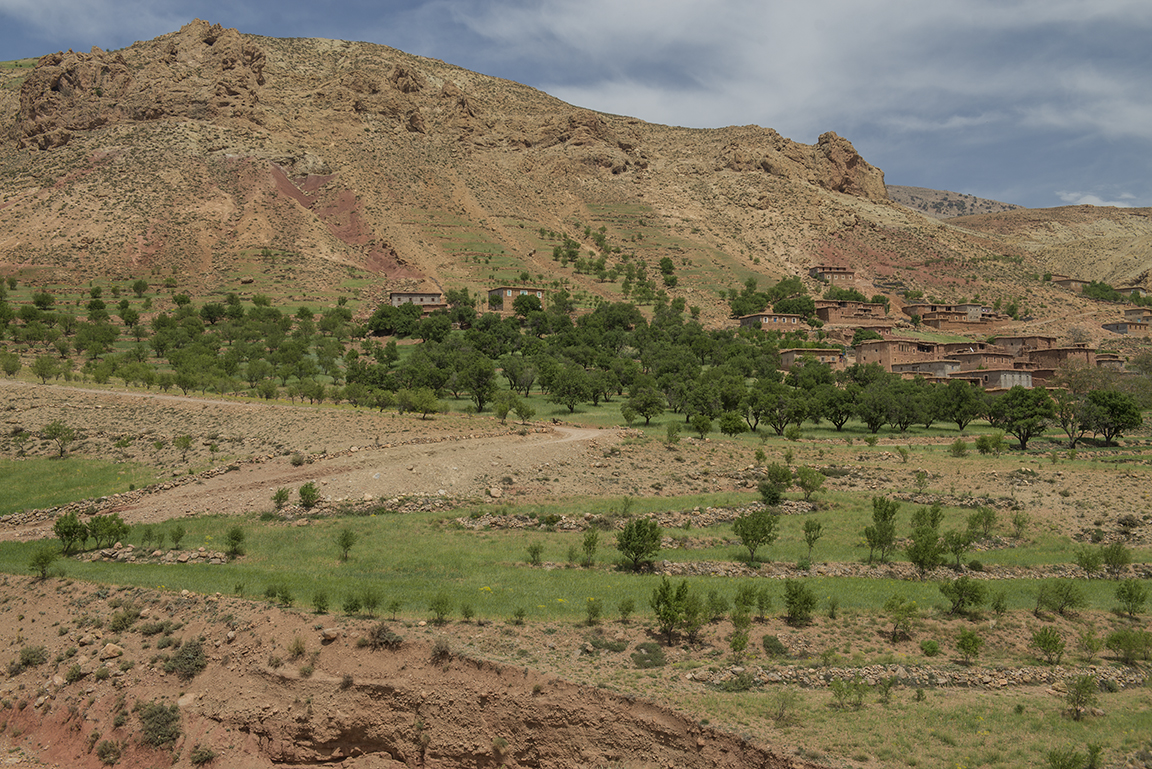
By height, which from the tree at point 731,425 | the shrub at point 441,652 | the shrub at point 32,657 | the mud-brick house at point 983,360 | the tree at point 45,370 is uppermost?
the mud-brick house at point 983,360

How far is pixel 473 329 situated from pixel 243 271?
3539 cm

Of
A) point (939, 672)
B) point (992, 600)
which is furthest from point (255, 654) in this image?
point (992, 600)

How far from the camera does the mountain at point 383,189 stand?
94312 mm

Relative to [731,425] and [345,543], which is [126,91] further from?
[345,543]

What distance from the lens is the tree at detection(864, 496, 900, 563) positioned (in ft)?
86.5

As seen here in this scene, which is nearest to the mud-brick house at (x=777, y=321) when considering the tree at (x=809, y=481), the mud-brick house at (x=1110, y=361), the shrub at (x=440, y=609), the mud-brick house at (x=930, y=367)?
the mud-brick house at (x=930, y=367)

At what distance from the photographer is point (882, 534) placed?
26344mm

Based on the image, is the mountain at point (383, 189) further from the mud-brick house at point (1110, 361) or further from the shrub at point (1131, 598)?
the shrub at point (1131, 598)

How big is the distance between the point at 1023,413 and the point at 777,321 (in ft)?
135

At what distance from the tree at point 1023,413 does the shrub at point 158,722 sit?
50427 millimetres

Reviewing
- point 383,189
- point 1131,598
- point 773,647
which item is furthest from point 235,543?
point 383,189

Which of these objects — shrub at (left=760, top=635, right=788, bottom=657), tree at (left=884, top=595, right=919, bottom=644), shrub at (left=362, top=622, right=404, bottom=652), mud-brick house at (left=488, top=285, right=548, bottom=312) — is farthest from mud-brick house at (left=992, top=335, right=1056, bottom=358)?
shrub at (left=362, top=622, right=404, bottom=652)

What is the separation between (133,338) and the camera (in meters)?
72.0

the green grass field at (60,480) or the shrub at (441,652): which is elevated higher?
the green grass field at (60,480)
